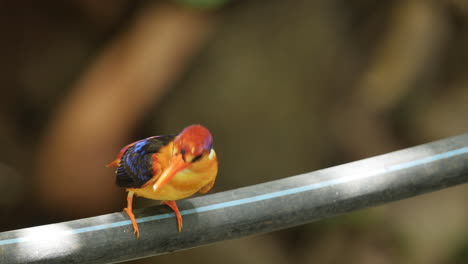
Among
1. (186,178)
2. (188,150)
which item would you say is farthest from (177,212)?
(188,150)

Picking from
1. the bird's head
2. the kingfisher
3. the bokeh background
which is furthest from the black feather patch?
the bokeh background

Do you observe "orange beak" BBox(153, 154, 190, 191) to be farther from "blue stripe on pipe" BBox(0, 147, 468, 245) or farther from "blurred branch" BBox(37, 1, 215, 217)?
"blurred branch" BBox(37, 1, 215, 217)

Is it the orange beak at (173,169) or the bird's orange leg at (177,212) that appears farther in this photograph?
the bird's orange leg at (177,212)

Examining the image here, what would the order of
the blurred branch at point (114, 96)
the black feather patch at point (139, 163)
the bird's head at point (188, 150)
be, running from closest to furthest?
the bird's head at point (188, 150)
the black feather patch at point (139, 163)
the blurred branch at point (114, 96)

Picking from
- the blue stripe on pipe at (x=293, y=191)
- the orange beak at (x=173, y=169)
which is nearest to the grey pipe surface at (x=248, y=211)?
the blue stripe on pipe at (x=293, y=191)

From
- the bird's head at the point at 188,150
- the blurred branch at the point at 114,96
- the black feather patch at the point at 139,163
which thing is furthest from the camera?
the blurred branch at the point at 114,96

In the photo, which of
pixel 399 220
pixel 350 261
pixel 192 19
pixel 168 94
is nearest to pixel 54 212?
pixel 168 94

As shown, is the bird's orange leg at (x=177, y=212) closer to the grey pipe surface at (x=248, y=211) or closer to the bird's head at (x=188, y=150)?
the grey pipe surface at (x=248, y=211)
